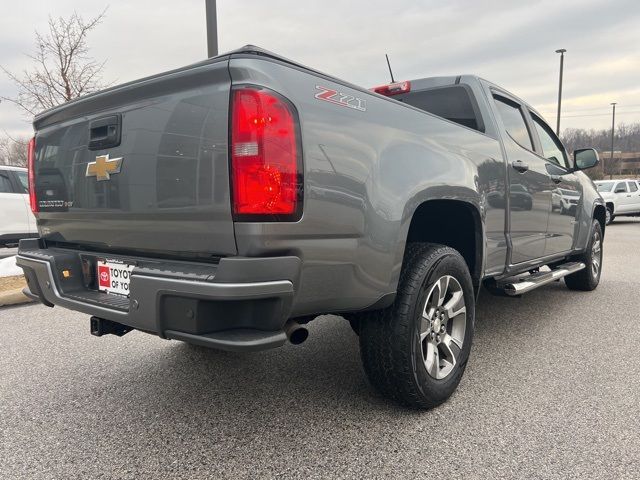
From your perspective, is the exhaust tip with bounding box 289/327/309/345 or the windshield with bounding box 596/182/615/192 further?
the windshield with bounding box 596/182/615/192

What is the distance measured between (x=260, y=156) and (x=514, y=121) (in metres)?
2.88

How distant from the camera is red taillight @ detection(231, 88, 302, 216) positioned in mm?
1819

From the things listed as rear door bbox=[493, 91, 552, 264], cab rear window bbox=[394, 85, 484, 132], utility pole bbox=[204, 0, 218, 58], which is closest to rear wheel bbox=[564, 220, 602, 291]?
rear door bbox=[493, 91, 552, 264]

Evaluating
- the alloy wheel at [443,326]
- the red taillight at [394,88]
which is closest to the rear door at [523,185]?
the red taillight at [394,88]

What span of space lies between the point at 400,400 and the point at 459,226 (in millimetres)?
1226

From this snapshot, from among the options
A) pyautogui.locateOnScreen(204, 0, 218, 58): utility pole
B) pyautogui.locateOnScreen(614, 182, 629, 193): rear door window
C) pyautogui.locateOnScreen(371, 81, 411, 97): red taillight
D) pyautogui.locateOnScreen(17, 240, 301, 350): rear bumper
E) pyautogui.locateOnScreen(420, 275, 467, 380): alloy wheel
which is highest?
pyautogui.locateOnScreen(204, 0, 218, 58): utility pole

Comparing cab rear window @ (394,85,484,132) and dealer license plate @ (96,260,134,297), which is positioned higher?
cab rear window @ (394,85,484,132)

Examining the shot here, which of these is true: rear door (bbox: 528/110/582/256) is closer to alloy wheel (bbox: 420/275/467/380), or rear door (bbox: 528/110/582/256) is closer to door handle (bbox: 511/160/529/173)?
door handle (bbox: 511/160/529/173)

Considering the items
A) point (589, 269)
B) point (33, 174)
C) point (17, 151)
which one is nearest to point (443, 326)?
point (33, 174)

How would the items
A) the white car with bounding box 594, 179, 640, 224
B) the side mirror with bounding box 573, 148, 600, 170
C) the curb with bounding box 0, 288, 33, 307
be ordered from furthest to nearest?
1. the white car with bounding box 594, 179, 640, 224
2. the curb with bounding box 0, 288, 33, 307
3. the side mirror with bounding box 573, 148, 600, 170

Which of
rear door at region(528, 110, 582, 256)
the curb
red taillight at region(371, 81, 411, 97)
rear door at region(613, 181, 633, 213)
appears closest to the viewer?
red taillight at region(371, 81, 411, 97)

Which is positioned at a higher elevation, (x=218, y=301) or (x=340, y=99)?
(x=340, y=99)

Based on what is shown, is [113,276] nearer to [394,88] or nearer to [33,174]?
[33,174]

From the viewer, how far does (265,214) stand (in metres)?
1.82
